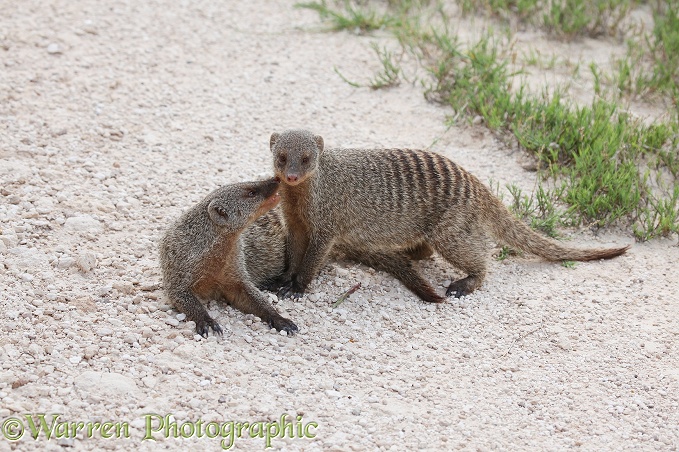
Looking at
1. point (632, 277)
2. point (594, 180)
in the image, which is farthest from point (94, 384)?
point (594, 180)

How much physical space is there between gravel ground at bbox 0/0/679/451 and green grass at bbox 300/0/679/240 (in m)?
0.13

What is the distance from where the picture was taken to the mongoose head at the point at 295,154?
3225 millimetres

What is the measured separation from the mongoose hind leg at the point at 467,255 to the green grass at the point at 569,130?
0.45 metres

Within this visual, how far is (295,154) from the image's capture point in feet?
10.7

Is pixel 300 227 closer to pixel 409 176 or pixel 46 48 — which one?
pixel 409 176

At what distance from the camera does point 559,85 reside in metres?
4.69

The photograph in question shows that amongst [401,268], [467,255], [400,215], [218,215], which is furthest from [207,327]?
[467,255]

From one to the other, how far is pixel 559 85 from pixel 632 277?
59.1 inches

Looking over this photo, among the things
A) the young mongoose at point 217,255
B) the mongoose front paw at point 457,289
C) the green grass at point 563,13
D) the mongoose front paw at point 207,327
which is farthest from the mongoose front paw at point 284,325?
the green grass at point 563,13

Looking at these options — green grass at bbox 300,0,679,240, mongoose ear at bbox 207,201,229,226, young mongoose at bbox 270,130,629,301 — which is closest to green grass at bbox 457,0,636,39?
green grass at bbox 300,0,679,240

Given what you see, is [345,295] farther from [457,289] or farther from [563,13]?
[563,13]

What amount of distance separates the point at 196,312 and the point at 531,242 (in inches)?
59.6

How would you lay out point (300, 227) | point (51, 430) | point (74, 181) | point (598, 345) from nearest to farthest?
point (51, 430) < point (598, 345) < point (300, 227) < point (74, 181)

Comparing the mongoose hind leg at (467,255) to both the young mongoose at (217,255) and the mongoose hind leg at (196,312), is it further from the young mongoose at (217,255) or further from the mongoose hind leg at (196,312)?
the mongoose hind leg at (196,312)
